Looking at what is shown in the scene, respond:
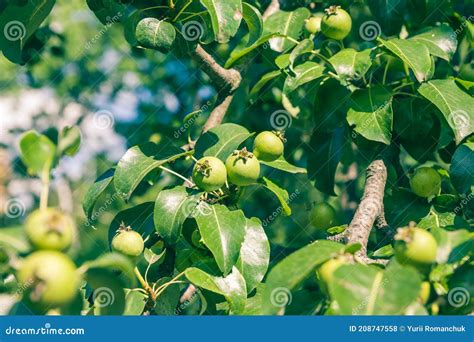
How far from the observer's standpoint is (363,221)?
1487 mm

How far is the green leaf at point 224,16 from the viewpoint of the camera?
148cm

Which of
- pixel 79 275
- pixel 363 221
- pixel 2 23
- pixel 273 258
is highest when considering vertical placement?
pixel 2 23

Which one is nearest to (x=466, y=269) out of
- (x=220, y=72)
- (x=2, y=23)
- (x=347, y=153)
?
(x=220, y=72)

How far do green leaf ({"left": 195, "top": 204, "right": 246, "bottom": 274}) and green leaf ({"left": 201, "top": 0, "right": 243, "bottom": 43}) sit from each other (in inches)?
16.9

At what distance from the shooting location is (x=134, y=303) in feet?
4.21

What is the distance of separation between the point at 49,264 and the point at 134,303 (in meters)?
0.49

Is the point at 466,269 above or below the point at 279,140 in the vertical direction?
below

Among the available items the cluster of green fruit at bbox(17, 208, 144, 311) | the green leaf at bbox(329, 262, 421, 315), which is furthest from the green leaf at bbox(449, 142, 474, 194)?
the cluster of green fruit at bbox(17, 208, 144, 311)

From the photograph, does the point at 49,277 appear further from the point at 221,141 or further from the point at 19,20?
the point at 19,20

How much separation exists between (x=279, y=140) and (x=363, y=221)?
0.29 meters

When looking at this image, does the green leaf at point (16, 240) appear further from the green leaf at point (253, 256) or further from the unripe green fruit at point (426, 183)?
the unripe green fruit at point (426, 183)

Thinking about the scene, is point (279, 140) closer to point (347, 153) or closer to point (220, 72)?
point (220, 72)

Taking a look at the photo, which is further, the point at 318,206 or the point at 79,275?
the point at 318,206

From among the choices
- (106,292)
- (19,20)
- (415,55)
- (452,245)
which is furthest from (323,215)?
(19,20)
